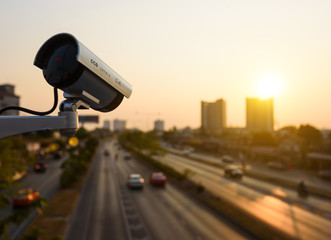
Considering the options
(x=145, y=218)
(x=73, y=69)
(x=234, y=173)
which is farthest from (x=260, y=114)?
(x=73, y=69)

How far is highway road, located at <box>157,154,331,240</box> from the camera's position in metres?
13.8

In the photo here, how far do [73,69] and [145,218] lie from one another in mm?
15315

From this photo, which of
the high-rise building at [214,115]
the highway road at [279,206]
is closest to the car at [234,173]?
the highway road at [279,206]

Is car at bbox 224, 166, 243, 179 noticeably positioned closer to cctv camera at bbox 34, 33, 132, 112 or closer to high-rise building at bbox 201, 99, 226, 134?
cctv camera at bbox 34, 33, 132, 112

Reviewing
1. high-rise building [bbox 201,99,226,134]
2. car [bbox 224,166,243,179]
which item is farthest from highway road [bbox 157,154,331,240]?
high-rise building [bbox 201,99,226,134]

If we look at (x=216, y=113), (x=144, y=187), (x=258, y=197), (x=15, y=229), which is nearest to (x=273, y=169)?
(x=258, y=197)

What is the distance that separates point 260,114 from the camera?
14062 cm

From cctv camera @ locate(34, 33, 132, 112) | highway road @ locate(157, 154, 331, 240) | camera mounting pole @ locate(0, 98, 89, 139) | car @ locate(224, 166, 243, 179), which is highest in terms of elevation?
cctv camera @ locate(34, 33, 132, 112)

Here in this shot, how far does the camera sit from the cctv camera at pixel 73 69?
184 cm

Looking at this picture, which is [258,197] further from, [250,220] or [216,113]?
[216,113]

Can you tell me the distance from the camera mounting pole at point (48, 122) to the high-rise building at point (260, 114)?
145 metres

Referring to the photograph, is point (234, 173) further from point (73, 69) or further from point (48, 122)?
point (48, 122)

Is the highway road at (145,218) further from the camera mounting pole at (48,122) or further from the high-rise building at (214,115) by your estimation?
the high-rise building at (214,115)

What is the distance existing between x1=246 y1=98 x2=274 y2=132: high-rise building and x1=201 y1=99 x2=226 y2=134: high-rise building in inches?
1142
